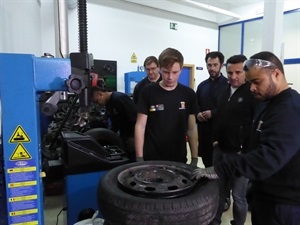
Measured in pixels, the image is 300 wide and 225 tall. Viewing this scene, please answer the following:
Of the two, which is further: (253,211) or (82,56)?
(253,211)

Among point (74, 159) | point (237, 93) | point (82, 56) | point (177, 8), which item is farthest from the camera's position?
point (177, 8)

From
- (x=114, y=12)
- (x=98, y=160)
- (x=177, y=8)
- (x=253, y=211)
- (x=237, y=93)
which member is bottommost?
(x=253, y=211)

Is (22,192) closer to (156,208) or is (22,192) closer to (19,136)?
(19,136)

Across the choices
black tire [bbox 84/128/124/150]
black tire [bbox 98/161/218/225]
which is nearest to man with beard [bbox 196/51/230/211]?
black tire [bbox 84/128/124/150]

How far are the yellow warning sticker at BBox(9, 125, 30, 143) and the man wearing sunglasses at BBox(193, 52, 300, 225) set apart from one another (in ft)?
2.40

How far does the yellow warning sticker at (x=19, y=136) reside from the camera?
3.01 ft

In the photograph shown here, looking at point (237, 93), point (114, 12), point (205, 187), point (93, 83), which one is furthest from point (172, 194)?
point (114, 12)

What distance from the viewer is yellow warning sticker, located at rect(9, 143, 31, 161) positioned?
3.03ft

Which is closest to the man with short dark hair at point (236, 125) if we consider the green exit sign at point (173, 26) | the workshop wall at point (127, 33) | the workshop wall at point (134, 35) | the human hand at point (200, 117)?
the human hand at point (200, 117)

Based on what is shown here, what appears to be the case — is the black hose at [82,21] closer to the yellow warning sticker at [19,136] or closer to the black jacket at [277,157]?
the yellow warning sticker at [19,136]

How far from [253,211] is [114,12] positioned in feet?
15.7

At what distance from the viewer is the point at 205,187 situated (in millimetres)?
1045

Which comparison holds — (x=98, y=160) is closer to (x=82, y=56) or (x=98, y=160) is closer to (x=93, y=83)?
(x=93, y=83)

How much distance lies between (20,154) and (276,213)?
117cm
